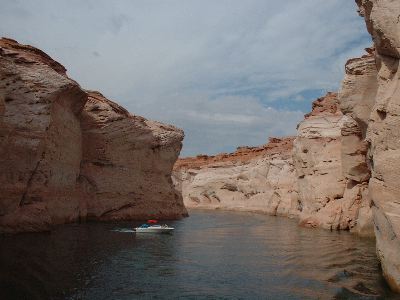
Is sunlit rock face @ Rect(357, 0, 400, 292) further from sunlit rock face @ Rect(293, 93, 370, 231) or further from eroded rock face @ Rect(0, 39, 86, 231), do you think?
eroded rock face @ Rect(0, 39, 86, 231)

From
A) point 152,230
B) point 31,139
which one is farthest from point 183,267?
point 31,139

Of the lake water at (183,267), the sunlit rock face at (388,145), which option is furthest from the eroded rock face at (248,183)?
the sunlit rock face at (388,145)

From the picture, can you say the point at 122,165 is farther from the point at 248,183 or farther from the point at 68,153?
the point at 248,183

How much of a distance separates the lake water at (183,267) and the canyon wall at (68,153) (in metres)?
2.26

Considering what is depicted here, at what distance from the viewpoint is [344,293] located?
1219cm

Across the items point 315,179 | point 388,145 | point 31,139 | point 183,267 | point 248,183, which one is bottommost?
point 183,267

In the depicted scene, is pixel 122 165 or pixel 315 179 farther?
pixel 122 165

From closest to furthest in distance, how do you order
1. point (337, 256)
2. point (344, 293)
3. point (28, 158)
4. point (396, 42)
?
point (396, 42), point (344, 293), point (337, 256), point (28, 158)

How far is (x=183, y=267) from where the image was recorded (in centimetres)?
1568

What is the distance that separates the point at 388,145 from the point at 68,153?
67.7ft

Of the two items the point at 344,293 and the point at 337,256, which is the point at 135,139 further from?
the point at 344,293

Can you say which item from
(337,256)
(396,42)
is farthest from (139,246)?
(396,42)

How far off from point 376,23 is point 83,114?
23.2 metres

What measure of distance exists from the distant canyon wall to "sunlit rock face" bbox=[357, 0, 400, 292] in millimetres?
25
